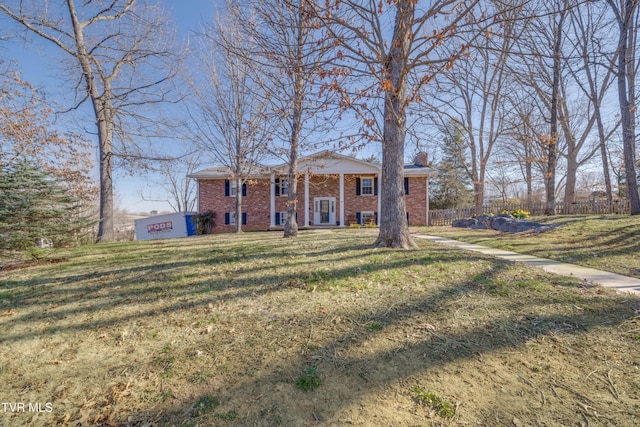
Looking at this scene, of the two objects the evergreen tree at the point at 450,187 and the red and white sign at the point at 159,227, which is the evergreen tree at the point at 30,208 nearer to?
the red and white sign at the point at 159,227

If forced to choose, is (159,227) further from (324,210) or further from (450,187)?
(450,187)

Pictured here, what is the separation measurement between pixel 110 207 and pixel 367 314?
12.7 metres

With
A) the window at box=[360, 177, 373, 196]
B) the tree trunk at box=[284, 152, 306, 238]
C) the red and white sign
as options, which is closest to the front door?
the window at box=[360, 177, 373, 196]

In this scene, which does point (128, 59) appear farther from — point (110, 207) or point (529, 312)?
point (529, 312)

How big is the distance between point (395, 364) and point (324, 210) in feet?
52.6

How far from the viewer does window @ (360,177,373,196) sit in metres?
17.7

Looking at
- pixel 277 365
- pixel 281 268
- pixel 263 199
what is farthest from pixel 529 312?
pixel 263 199

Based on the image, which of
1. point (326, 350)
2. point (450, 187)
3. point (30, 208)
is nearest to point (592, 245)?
point (326, 350)

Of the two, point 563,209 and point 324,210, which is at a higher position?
point 324,210

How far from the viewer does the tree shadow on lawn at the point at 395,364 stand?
165 cm

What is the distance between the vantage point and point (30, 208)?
19.9 ft

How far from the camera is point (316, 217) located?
59.0 ft

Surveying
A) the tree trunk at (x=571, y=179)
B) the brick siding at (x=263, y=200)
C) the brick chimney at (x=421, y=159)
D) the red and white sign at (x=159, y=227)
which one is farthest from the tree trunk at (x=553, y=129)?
the red and white sign at (x=159, y=227)

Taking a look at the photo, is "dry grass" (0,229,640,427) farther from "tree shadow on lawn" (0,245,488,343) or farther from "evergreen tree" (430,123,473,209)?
"evergreen tree" (430,123,473,209)
